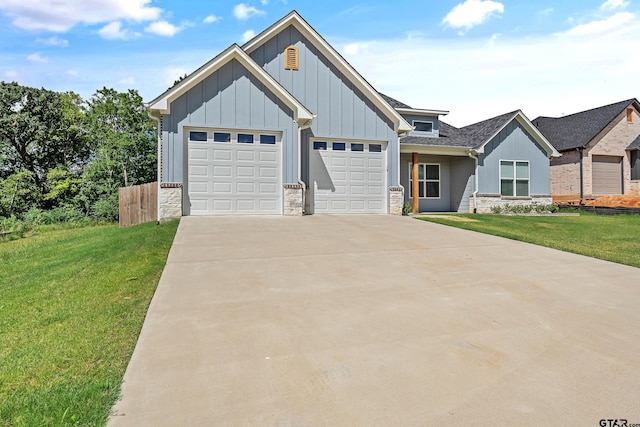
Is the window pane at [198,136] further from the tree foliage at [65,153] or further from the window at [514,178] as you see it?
the window at [514,178]

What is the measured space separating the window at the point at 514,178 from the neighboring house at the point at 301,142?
0.16ft

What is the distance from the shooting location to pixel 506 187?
62.2 feet

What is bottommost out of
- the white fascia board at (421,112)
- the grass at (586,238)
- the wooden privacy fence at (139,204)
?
the grass at (586,238)

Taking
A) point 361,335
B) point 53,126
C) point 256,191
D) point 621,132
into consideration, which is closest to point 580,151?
point 621,132

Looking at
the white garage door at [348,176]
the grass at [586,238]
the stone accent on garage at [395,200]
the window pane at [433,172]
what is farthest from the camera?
the window pane at [433,172]

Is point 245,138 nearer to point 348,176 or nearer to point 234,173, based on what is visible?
point 234,173

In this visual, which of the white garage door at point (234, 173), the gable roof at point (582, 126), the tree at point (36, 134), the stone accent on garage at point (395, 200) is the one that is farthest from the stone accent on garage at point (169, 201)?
the gable roof at point (582, 126)

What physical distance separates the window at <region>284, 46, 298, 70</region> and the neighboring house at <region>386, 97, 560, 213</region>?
6.16 metres

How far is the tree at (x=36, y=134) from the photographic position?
70.0 ft

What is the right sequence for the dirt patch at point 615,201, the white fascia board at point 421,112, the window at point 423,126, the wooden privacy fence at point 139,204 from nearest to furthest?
the wooden privacy fence at point 139,204 < the white fascia board at point 421,112 < the window at point 423,126 < the dirt patch at point 615,201

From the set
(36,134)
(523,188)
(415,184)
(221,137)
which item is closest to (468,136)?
(523,188)

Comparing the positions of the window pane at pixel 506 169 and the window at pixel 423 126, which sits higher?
the window at pixel 423 126

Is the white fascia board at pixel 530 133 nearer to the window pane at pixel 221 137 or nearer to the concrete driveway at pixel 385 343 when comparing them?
the window pane at pixel 221 137

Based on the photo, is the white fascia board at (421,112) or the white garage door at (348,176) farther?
the white fascia board at (421,112)
